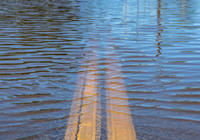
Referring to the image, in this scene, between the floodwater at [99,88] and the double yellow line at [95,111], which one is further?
the floodwater at [99,88]

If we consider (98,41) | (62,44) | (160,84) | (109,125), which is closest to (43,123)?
(109,125)

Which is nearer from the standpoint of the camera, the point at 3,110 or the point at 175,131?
the point at 175,131

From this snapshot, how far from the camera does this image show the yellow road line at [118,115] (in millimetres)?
3787

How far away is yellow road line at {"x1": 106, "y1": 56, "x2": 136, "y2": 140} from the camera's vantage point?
3.79 metres

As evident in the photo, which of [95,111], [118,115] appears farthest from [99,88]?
[118,115]

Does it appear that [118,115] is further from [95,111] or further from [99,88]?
[99,88]

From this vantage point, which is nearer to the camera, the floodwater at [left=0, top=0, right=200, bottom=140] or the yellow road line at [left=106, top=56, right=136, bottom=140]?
the yellow road line at [left=106, top=56, right=136, bottom=140]

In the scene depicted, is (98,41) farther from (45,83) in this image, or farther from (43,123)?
(43,123)

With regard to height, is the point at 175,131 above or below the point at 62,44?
below

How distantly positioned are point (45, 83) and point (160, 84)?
2.59m

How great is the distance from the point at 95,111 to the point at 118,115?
0.41 m

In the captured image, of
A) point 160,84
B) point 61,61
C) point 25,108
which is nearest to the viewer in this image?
point 25,108

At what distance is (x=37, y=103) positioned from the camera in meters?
4.90

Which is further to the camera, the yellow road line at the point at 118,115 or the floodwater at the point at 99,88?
the floodwater at the point at 99,88
